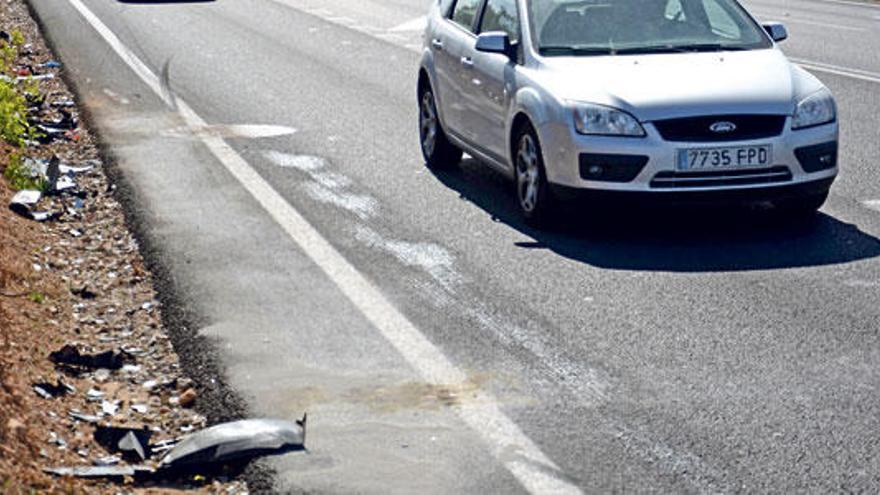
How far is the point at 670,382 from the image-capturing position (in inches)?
337

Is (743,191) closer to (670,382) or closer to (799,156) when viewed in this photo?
(799,156)

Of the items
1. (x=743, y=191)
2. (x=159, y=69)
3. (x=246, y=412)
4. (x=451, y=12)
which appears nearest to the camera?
(x=246, y=412)

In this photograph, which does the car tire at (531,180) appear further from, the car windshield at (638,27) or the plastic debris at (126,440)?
the plastic debris at (126,440)

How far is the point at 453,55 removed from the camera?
1437cm

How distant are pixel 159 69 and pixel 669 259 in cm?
1299

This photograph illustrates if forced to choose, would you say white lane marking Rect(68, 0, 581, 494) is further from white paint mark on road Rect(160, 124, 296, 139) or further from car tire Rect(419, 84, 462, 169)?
car tire Rect(419, 84, 462, 169)

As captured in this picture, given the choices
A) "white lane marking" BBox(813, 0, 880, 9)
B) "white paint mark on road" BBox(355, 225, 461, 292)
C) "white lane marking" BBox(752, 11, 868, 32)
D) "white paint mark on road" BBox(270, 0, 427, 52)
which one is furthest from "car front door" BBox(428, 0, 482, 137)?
"white lane marking" BBox(813, 0, 880, 9)

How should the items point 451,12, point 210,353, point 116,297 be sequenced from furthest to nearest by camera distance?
1. point 451,12
2. point 116,297
3. point 210,353

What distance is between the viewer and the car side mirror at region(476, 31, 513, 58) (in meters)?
13.0

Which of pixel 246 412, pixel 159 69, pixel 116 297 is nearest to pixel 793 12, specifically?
pixel 159 69

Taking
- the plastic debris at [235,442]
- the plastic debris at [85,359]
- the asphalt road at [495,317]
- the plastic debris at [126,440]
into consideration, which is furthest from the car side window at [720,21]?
the plastic debris at [126,440]

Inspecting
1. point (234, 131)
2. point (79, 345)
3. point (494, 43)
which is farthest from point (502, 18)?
point (79, 345)

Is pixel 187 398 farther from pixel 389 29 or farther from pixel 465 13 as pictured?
pixel 389 29

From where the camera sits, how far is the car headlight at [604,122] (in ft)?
39.2
